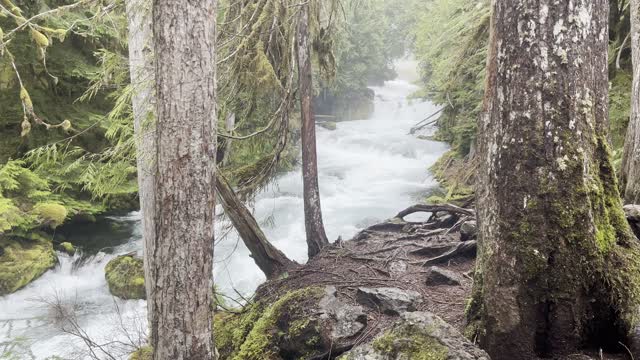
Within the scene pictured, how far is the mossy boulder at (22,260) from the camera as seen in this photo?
29.8ft

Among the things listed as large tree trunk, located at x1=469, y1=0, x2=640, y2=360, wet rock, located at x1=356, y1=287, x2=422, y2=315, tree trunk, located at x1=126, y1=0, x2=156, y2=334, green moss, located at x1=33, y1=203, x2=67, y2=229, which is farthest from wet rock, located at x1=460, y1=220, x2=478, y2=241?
green moss, located at x1=33, y1=203, x2=67, y2=229

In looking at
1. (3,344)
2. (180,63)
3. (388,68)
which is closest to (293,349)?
(180,63)

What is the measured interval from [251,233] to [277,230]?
5635 millimetres

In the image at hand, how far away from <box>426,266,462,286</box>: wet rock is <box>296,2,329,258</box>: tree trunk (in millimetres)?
2773

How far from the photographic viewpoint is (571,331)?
8.60 ft

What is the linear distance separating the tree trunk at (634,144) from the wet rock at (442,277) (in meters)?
2.00

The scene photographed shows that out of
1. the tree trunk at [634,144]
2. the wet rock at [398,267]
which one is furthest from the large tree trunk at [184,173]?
the tree trunk at [634,144]

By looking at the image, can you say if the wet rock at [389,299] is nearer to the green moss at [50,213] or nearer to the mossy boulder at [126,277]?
the mossy boulder at [126,277]

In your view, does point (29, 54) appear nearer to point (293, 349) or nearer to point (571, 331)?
point (293, 349)

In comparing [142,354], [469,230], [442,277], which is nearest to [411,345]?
[442,277]

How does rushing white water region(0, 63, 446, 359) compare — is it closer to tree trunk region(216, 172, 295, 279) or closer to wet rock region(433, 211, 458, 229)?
tree trunk region(216, 172, 295, 279)

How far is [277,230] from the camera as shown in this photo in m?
12.2

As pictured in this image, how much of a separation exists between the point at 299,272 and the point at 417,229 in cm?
237

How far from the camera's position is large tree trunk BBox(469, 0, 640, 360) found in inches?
102
